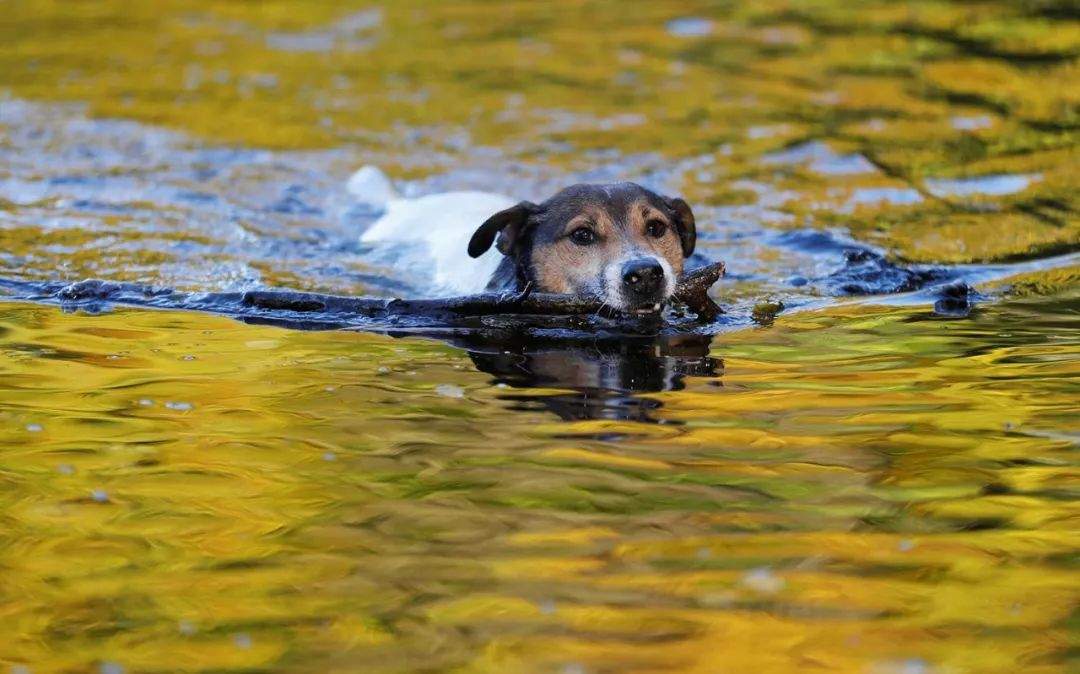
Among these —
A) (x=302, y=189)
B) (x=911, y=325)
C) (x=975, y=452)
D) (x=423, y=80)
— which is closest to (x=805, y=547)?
(x=975, y=452)

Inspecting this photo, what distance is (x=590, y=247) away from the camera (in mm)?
7449

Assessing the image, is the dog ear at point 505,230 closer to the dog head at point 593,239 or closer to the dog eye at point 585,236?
the dog head at point 593,239

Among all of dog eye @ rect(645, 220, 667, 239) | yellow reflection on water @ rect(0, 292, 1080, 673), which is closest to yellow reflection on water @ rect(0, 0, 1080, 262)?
dog eye @ rect(645, 220, 667, 239)

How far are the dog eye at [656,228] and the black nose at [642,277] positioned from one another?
61cm

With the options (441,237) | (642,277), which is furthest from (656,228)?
(441,237)

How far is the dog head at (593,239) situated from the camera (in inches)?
284

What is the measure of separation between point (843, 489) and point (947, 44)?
11.6 m

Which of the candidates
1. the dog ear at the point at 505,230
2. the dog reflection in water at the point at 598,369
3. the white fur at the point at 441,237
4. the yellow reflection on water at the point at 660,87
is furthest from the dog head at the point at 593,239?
the yellow reflection on water at the point at 660,87

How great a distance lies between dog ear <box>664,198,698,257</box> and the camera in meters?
7.87

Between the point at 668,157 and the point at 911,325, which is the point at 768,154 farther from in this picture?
the point at 911,325

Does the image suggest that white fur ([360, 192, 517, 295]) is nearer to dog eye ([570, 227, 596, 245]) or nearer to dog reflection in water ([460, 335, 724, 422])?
dog eye ([570, 227, 596, 245])

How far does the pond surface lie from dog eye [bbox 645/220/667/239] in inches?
23.3

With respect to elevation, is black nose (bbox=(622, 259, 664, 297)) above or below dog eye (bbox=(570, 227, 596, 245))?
below

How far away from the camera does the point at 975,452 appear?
5.14 m
